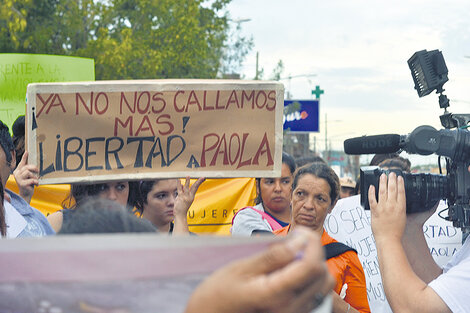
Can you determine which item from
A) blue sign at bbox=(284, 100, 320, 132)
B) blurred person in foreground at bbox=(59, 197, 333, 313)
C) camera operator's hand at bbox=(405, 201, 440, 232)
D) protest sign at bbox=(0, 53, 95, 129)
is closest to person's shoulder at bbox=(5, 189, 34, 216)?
camera operator's hand at bbox=(405, 201, 440, 232)

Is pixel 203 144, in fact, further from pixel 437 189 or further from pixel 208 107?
→ pixel 437 189

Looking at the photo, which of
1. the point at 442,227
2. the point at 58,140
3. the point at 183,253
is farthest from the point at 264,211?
the point at 183,253

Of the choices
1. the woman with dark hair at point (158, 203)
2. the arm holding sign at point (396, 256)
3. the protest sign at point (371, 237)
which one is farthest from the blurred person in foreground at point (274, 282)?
the protest sign at point (371, 237)

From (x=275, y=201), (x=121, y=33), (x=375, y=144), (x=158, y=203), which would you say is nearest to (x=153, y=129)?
(x=158, y=203)

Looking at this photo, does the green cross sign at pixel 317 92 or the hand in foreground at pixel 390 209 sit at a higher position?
the green cross sign at pixel 317 92

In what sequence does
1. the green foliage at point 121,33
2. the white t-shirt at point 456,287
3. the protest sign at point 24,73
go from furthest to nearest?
the green foliage at point 121,33, the protest sign at point 24,73, the white t-shirt at point 456,287

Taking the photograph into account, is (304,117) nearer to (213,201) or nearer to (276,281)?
(213,201)

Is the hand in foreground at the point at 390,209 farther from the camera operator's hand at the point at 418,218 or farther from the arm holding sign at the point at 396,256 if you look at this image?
the camera operator's hand at the point at 418,218

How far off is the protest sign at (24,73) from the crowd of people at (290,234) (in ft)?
5.21

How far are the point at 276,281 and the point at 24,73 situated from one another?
5690 mm

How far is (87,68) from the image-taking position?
6.53 metres

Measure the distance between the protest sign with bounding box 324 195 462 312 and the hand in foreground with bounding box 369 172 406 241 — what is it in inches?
62.9

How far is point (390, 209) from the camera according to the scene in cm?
235

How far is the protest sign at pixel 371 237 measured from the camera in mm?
3871
